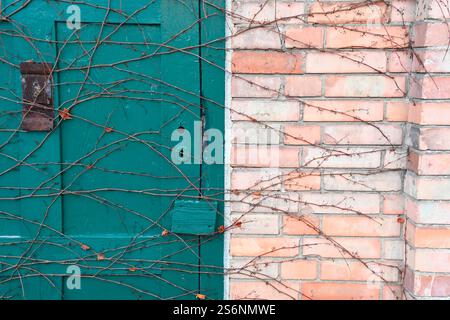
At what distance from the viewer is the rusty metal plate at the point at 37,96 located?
1.97 m

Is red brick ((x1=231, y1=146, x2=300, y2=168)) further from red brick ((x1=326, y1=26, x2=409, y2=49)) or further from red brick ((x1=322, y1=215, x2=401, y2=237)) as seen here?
red brick ((x1=326, y1=26, x2=409, y2=49))

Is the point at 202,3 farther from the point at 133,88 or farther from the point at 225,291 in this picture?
the point at 225,291

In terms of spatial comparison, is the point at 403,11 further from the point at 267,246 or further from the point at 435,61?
the point at 267,246

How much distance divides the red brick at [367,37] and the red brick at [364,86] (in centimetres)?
12

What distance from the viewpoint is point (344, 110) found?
1.86 meters

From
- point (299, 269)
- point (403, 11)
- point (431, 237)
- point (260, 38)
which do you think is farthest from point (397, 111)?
point (299, 269)

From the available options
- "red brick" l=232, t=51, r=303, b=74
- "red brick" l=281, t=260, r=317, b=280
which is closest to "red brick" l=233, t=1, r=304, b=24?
"red brick" l=232, t=51, r=303, b=74

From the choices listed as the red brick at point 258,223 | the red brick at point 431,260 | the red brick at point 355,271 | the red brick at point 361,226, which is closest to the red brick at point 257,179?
the red brick at point 258,223

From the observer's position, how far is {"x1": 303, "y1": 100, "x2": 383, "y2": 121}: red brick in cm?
186

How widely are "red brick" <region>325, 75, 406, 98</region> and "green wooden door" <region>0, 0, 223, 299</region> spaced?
47cm

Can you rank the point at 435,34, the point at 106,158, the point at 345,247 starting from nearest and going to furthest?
the point at 435,34 < the point at 345,247 < the point at 106,158

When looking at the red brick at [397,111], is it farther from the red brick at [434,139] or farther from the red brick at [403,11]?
the red brick at [403,11]

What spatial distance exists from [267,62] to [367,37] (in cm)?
39
